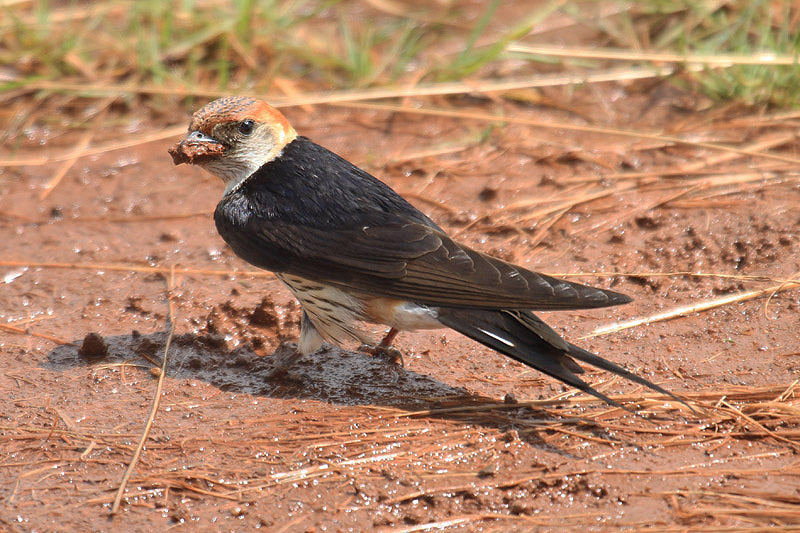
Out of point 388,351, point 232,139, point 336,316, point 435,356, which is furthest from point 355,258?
point 232,139

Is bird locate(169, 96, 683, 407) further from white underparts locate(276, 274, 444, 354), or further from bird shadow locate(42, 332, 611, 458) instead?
bird shadow locate(42, 332, 611, 458)

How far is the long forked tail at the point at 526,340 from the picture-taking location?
329cm

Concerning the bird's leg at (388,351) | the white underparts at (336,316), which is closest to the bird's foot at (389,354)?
the bird's leg at (388,351)

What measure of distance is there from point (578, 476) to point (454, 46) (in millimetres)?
4663

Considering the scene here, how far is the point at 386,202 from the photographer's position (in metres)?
3.84

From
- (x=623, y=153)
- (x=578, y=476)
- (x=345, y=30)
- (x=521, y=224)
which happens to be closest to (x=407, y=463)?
(x=578, y=476)

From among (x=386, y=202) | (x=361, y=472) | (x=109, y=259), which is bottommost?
(x=109, y=259)

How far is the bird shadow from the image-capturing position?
353cm

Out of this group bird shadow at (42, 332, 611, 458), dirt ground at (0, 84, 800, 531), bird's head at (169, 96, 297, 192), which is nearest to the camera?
dirt ground at (0, 84, 800, 531)

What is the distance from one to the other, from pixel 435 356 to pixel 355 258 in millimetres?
691

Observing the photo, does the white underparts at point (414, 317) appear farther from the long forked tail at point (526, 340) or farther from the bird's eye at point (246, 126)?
the bird's eye at point (246, 126)

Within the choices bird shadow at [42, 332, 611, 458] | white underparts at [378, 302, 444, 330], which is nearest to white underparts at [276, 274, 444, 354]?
white underparts at [378, 302, 444, 330]

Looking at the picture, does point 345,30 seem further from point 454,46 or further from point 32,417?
point 32,417

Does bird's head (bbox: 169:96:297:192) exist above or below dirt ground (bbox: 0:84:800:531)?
above
